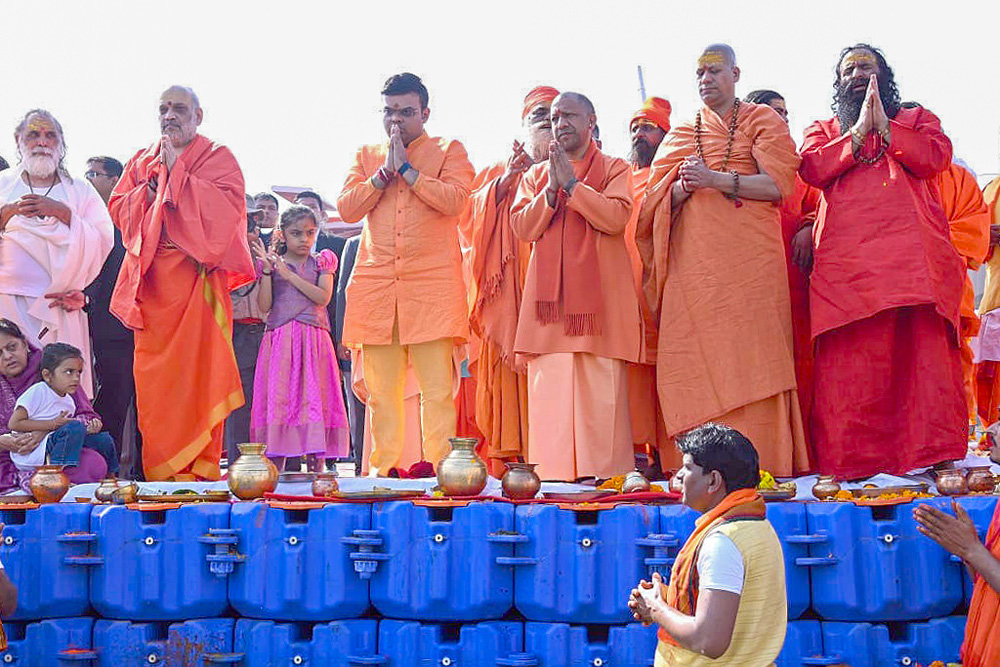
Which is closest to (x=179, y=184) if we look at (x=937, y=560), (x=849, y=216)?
(x=849, y=216)

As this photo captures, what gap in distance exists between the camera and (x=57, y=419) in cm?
570

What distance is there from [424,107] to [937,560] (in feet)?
11.3

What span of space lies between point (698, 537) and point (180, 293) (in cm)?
388

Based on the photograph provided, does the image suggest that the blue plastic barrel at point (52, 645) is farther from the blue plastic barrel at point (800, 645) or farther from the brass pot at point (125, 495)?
the blue plastic barrel at point (800, 645)

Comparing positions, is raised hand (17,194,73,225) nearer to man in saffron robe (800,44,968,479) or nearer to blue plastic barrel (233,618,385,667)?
blue plastic barrel (233,618,385,667)

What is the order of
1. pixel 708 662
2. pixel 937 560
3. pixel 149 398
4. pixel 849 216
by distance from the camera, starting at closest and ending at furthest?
pixel 708 662, pixel 937 560, pixel 849 216, pixel 149 398

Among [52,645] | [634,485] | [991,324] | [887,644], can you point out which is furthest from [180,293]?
[991,324]

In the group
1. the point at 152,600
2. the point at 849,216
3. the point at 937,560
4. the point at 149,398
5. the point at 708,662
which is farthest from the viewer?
the point at 149,398

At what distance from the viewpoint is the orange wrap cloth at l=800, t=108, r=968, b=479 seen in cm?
523

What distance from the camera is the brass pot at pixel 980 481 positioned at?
14.7 ft

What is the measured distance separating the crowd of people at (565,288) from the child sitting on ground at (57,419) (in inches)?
0.6

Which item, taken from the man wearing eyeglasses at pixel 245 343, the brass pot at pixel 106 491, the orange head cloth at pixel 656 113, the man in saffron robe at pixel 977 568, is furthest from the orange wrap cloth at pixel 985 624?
the man wearing eyeglasses at pixel 245 343

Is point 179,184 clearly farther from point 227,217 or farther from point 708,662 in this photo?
point 708,662

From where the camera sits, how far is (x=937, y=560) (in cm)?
415
